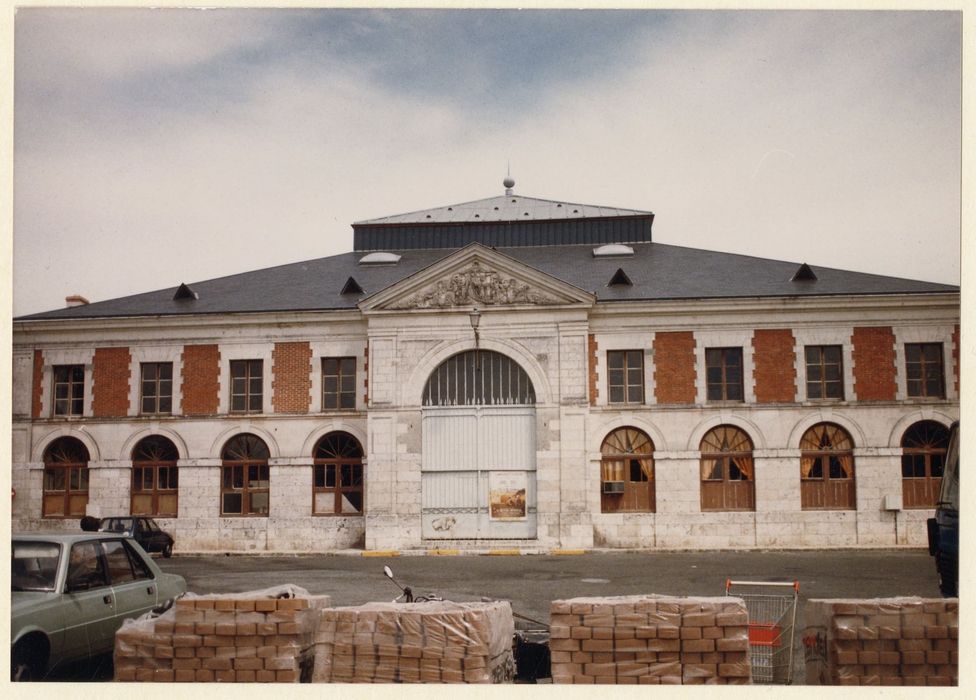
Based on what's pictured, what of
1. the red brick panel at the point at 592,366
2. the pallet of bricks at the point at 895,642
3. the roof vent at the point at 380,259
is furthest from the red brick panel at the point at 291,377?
the pallet of bricks at the point at 895,642

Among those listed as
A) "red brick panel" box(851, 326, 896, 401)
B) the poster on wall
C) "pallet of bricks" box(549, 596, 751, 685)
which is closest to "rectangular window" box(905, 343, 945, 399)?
"red brick panel" box(851, 326, 896, 401)

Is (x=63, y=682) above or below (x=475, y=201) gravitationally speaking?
below

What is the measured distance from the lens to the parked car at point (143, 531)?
25.9 m

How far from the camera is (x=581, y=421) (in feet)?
87.2

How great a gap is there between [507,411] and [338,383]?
16.3ft

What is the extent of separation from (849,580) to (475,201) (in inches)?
823

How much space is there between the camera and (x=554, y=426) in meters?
26.6

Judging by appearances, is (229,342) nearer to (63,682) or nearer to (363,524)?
(363,524)

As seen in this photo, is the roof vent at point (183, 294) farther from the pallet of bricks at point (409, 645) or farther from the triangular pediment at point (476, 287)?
the pallet of bricks at point (409, 645)

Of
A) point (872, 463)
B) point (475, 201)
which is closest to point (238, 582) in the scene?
point (872, 463)

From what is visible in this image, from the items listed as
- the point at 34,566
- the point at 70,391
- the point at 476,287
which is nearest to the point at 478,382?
the point at 476,287

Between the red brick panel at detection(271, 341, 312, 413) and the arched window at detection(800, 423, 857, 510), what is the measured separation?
1361cm

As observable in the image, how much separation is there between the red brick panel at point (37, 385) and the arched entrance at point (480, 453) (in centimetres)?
1133

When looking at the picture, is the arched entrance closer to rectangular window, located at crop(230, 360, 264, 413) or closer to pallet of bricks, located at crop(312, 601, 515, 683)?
rectangular window, located at crop(230, 360, 264, 413)
